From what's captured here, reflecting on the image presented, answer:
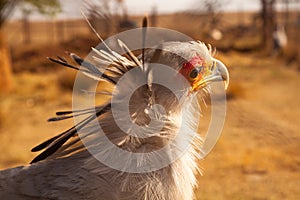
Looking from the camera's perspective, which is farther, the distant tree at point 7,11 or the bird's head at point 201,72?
the distant tree at point 7,11

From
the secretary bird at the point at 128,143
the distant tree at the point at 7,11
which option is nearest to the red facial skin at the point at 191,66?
the secretary bird at the point at 128,143

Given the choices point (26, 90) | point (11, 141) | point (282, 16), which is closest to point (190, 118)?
point (11, 141)

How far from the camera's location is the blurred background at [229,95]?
12.0 ft

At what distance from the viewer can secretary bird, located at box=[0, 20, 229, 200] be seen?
6.75 ft

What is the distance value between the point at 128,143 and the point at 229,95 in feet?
22.4

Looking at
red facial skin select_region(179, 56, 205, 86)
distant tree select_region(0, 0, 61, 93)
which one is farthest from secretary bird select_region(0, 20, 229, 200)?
distant tree select_region(0, 0, 61, 93)

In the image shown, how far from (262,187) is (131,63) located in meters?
3.10

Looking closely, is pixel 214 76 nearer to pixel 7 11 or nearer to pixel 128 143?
pixel 128 143

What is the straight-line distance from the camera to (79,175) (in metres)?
2.08

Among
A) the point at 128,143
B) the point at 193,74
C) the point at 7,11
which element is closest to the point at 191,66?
the point at 193,74

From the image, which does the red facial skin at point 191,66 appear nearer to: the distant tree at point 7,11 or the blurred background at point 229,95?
the blurred background at point 229,95

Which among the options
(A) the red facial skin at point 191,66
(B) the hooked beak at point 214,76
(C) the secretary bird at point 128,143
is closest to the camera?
(C) the secretary bird at point 128,143

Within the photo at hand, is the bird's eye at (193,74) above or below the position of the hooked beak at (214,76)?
above

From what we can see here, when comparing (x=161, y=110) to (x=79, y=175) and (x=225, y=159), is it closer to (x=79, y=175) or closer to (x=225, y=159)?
(x=79, y=175)
